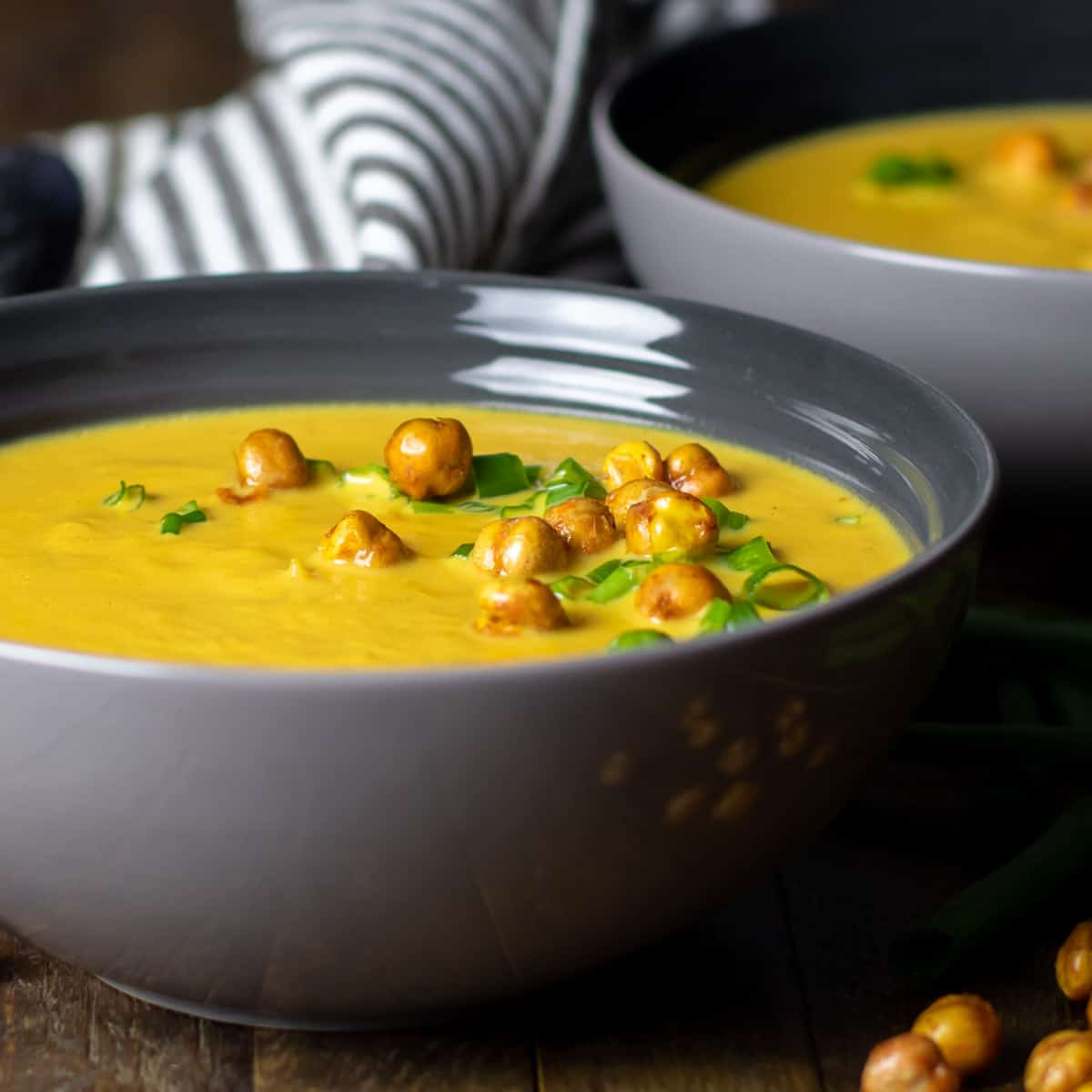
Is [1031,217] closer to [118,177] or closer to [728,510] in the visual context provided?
[728,510]

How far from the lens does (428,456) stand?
171 centimetres

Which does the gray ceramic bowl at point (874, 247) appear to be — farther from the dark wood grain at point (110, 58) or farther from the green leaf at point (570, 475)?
the dark wood grain at point (110, 58)

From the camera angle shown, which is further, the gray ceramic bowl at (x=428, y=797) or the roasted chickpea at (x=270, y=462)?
the roasted chickpea at (x=270, y=462)

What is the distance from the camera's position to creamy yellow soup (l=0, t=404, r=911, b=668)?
147cm

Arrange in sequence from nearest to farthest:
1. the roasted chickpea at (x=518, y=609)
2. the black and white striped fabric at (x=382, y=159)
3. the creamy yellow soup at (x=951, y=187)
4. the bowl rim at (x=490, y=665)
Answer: the bowl rim at (x=490, y=665)
the roasted chickpea at (x=518, y=609)
the creamy yellow soup at (x=951, y=187)
the black and white striped fabric at (x=382, y=159)

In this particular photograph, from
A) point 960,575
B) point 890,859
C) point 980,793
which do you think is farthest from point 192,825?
point 980,793

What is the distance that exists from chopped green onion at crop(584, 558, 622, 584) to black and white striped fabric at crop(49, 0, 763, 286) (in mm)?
1222

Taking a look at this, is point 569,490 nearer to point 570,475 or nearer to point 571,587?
point 570,475

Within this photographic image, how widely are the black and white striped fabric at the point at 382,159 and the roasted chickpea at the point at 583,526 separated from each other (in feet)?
3.75

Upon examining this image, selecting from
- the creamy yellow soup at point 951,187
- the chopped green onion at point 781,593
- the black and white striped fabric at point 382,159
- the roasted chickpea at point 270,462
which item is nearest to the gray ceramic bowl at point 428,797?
the chopped green onion at point 781,593

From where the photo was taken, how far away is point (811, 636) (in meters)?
1.33

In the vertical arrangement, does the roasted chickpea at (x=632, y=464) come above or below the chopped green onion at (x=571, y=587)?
below

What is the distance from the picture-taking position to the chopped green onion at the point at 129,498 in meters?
1.75

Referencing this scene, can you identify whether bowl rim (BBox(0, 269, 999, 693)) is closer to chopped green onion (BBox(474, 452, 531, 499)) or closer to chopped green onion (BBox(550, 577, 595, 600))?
chopped green onion (BBox(550, 577, 595, 600))
